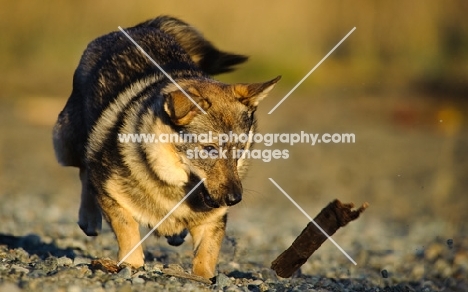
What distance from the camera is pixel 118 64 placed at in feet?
27.7

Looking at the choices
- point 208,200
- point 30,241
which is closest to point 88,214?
point 30,241

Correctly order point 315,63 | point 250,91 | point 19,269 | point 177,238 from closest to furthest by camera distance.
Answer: point 19,269 → point 250,91 → point 177,238 → point 315,63

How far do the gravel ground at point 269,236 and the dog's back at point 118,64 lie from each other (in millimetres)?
1142

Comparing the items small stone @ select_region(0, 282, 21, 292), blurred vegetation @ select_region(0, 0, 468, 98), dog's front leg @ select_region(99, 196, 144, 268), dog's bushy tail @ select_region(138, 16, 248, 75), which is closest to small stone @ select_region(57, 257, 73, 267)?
dog's front leg @ select_region(99, 196, 144, 268)

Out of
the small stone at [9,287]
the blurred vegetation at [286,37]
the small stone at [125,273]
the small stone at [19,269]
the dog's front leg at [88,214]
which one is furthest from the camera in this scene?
the blurred vegetation at [286,37]

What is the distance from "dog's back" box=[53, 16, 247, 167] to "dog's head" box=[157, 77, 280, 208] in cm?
95

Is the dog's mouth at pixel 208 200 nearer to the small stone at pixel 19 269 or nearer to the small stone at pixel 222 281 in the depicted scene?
the small stone at pixel 222 281

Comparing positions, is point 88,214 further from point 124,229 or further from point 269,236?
point 269,236

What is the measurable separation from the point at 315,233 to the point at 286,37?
22273 millimetres

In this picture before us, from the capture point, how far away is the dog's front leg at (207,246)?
764cm

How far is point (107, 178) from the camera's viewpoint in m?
7.56

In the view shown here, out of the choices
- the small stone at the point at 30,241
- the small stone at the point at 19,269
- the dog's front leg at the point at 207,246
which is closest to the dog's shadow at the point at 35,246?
the small stone at the point at 30,241

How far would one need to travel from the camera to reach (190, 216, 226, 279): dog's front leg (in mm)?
7645

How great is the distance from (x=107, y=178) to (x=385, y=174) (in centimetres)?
1192
